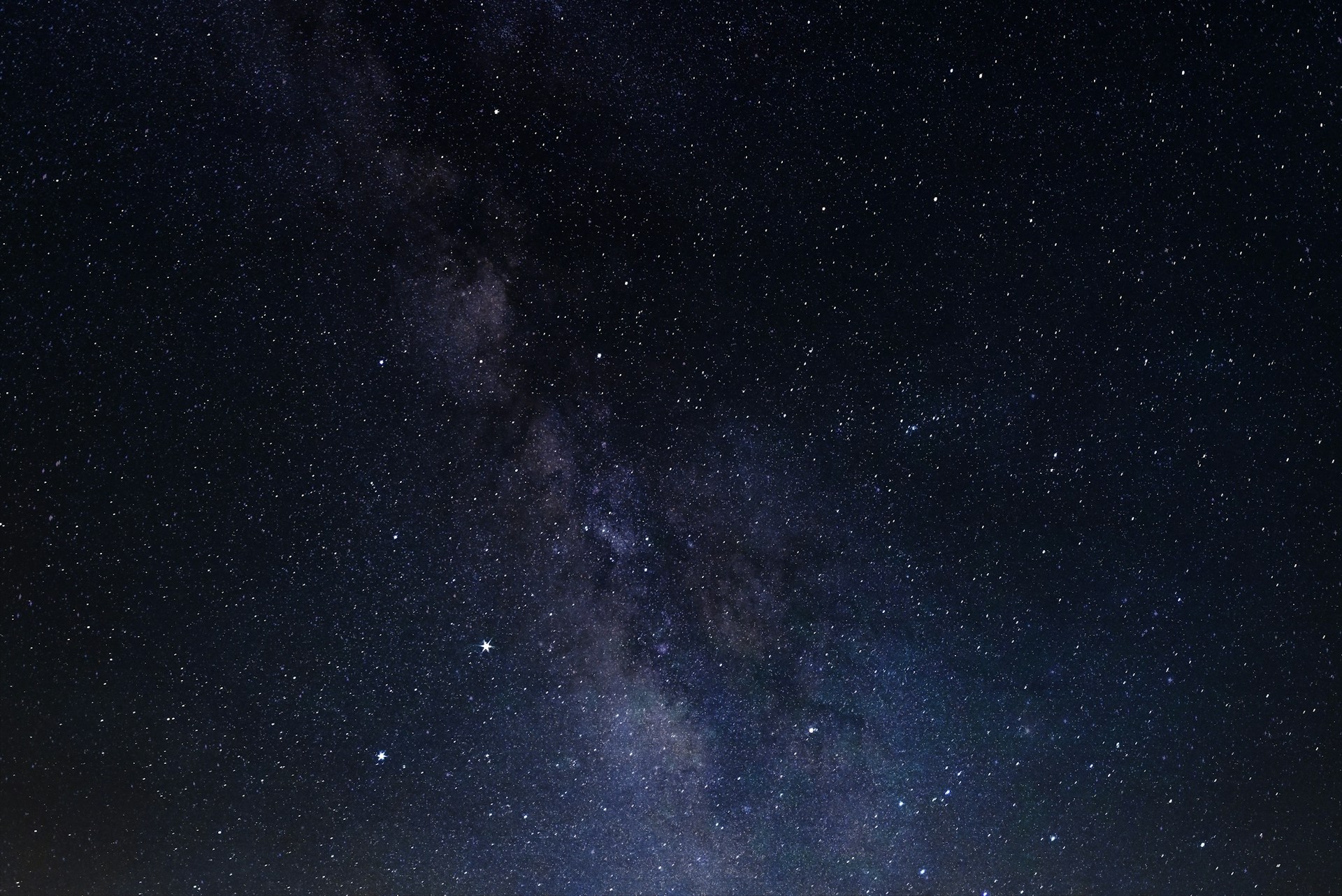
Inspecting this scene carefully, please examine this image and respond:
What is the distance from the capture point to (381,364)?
122 inches

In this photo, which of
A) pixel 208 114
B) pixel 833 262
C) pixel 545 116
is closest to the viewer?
pixel 208 114

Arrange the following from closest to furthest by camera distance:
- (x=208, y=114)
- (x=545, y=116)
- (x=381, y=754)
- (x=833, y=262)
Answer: (x=208, y=114)
(x=545, y=116)
(x=833, y=262)
(x=381, y=754)

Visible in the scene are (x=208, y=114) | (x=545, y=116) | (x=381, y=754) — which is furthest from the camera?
(x=381, y=754)

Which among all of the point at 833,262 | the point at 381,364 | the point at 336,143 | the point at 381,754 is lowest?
the point at 381,754

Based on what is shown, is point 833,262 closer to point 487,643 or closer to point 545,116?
point 545,116

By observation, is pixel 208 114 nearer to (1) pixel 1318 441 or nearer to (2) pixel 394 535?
(2) pixel 394 535

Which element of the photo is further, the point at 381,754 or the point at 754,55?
the point at 381,754

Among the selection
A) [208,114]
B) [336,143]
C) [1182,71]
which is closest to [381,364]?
[336,143]

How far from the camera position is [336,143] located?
287cm

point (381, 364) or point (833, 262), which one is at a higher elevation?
point (833, 262)

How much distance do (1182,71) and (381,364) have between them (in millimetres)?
3210

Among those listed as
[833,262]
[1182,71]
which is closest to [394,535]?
[833,262]

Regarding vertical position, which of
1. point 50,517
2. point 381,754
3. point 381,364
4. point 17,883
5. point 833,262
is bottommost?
point 17,883

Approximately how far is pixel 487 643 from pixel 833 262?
6.96ft
